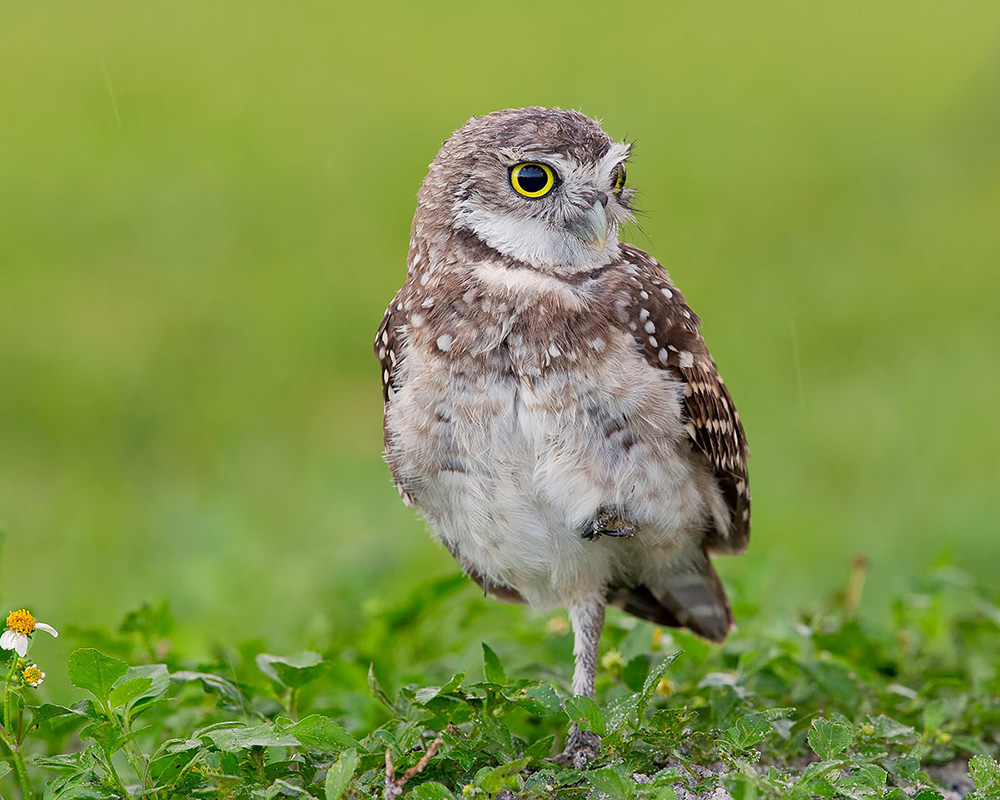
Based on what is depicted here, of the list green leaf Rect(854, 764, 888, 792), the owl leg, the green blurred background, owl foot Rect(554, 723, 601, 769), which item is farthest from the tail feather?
green leaf Rect(854, 764, 888, 792)

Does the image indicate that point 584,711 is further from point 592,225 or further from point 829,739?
point 592,225

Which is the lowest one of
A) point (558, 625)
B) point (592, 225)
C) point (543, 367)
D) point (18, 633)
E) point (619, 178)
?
point (558, 625)

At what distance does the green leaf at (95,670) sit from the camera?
3328 mm

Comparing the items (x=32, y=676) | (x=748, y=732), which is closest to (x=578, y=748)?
(x=748, y=732)

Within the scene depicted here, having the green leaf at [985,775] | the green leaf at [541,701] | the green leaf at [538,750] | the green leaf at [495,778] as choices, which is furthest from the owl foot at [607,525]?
the green leaf at [985,775]

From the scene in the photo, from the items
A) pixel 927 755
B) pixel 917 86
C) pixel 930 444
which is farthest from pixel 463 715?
pixel 917 86

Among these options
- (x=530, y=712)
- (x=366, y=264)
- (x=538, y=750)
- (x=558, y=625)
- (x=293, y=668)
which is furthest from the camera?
(x=366, y=264)

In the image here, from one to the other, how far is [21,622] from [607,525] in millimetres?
1690

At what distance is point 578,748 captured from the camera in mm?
4074

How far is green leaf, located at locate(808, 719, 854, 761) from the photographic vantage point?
3463 millimetres

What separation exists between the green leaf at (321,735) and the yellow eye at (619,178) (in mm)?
1799

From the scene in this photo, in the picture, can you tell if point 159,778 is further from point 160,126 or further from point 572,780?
point 160,126

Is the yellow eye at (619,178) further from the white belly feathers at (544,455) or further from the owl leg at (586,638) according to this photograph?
the owl leg at (586,638)

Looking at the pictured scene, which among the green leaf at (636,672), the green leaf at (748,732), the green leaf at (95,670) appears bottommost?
the green leaf at (636,672)
